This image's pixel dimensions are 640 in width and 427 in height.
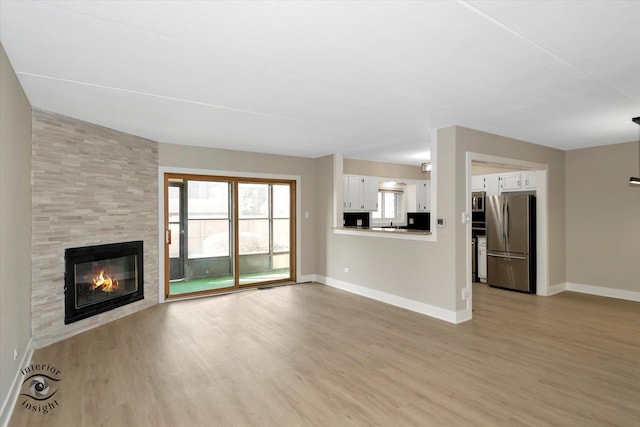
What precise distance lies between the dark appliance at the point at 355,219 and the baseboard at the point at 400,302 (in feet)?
4.16

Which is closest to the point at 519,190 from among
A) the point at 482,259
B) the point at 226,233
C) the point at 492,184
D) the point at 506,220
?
the point at 492,184

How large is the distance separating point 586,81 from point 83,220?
5392 millimetres

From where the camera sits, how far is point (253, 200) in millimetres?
6449

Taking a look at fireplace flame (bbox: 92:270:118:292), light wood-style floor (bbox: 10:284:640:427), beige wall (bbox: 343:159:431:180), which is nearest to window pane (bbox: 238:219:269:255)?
light wood-style floor (bbox: 10:284:640:427)

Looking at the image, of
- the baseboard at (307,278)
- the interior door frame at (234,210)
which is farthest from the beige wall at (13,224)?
the baseboard at (307,278)

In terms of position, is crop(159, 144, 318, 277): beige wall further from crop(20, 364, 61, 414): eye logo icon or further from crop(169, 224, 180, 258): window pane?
crop(20, 364, 61, 414): eye logo icon

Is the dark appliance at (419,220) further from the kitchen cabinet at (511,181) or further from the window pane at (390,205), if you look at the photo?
the kitchen cabinet at (511,181)

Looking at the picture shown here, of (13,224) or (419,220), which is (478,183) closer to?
(419,220)

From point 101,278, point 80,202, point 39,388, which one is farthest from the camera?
point 101,278

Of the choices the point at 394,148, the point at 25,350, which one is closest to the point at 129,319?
the point at 25,350

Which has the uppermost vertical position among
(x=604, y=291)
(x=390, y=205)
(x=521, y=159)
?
(x=521, y=159)

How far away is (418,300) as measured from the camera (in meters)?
4.88

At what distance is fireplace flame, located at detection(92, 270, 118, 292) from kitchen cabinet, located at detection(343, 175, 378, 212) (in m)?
4.14

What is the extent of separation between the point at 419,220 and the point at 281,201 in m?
3.26
